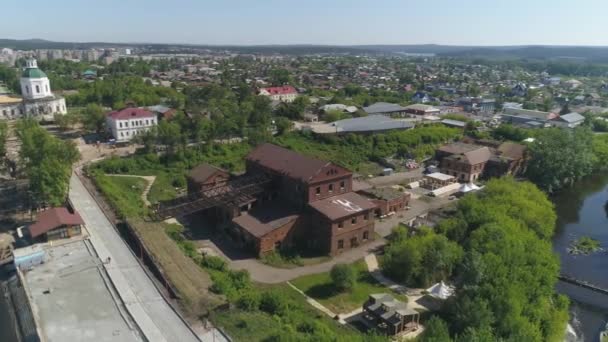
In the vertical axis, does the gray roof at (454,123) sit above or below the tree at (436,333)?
above

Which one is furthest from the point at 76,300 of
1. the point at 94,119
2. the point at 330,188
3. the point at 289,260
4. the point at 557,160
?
the point at 557,160

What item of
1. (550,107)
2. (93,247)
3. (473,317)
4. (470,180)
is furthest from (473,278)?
(550,107)

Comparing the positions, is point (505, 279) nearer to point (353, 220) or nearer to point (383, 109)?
point (353, 220)

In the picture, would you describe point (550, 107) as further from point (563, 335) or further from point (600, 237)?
point (563, 335)

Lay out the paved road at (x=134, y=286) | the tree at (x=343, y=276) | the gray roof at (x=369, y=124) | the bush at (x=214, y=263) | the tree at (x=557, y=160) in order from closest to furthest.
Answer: the paved road at (x=134, y=286), the tree at (x=343, y=276), the bush at (x=214, y=263), the tree at (x=557, y=160), the gray roof at (x=369, y=124)

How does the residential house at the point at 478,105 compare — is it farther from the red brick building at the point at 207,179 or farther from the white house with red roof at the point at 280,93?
the red brick building at the point at 207,179

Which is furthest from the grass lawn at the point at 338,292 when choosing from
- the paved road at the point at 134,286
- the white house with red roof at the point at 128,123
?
the white house with red roof at the point at 128,123

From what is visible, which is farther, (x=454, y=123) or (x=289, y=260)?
(x=454, y=123)
